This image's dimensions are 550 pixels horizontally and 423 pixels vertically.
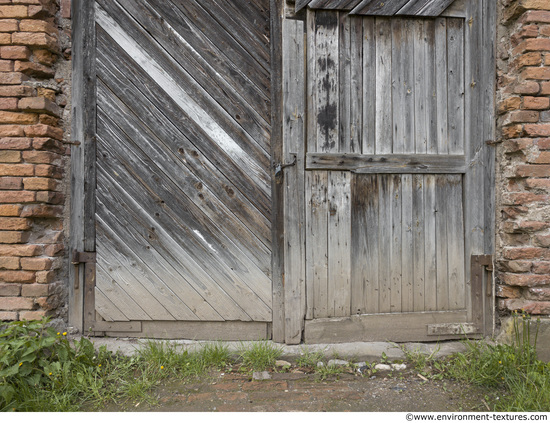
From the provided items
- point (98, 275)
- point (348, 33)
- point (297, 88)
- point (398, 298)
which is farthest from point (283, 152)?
point (98, 275)

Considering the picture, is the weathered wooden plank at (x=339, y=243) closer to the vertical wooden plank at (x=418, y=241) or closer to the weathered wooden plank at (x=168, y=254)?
the vertical wooden plank at (x=418, y=241)

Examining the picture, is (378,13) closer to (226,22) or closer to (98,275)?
(226,22)

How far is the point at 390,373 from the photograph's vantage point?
2449 millimetres

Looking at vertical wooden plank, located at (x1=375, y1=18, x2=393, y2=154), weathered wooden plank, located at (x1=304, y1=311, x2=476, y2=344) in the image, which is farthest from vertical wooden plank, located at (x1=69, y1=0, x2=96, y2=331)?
vertical wooden plank, located at (x1=375, y1=18, x2=393, y2=154)

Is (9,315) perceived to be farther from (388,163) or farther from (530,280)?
(530,280)

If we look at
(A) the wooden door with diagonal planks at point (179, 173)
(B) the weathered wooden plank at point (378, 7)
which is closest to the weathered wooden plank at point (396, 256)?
(A) the wooden door with diagonal planks at point (179, 173)

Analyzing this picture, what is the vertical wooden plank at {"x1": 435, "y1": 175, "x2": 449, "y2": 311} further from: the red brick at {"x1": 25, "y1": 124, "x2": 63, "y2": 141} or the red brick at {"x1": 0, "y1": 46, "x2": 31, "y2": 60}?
the red brick at {"x1": 0, "y1": 46, "x2": 31, "y2": 60}

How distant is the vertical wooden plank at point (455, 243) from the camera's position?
2811 millimetres

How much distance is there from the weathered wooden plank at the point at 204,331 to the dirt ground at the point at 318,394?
1.25 feet

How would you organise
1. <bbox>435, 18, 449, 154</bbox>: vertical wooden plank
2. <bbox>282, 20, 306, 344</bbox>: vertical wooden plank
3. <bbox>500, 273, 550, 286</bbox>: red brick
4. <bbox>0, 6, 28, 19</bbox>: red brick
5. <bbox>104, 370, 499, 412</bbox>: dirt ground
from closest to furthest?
<bbox>104, 370, 499, 412</bbox>: dirt ground < <bbox>0, 6, 28, 19</bbox>: red brick < <bbox>500, 273, 550, 286</bbox>: red brick < <bbox>282, 20, 306, 344</bbox>: vertical wooden plank < <bbox>435, 18, 449, 154</bbox>: vertical wooden plank

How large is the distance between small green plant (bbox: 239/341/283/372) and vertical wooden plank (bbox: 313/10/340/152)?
5.20 ft

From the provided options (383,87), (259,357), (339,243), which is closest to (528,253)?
(339,243)

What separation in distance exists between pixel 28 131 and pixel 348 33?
8.32 ft

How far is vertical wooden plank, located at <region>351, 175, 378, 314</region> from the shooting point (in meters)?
2.77
